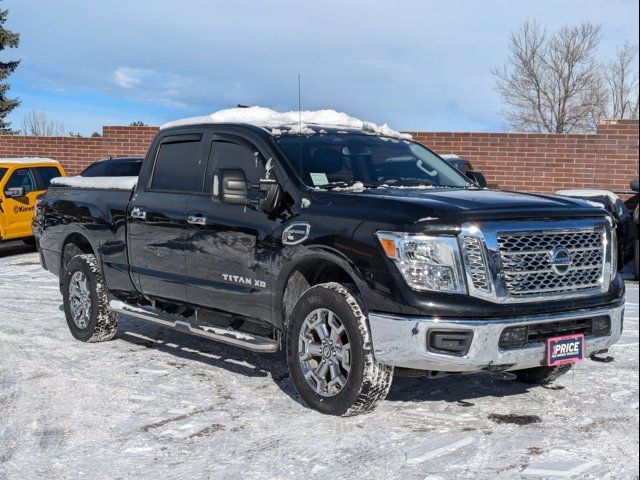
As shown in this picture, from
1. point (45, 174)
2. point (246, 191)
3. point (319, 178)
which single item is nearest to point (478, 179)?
point (319, 178)

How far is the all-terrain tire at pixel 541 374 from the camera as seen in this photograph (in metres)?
6.27

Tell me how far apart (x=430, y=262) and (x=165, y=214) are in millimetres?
2703

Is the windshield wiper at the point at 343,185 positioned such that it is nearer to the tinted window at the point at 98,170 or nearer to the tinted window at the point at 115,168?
the tinted window at the point at 115,168

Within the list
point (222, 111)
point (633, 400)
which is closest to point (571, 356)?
point (633, 400)

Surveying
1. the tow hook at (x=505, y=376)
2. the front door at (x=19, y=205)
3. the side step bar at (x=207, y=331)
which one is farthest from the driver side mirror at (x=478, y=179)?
the front door at (x=19, y=205)

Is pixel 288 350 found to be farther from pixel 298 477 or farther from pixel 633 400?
pixel 633 400

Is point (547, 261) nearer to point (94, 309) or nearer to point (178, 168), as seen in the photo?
point (178, 168)

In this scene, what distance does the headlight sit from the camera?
4887mm

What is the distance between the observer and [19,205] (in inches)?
Answer: 620

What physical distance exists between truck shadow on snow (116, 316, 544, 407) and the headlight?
4.21ft

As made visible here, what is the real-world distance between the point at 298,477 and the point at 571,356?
1.93m

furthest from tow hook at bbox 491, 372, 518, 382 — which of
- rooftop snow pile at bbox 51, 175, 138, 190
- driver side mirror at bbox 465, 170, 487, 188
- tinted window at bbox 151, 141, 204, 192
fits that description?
rooftop snow pile at bbox 51, 175, 138, 190

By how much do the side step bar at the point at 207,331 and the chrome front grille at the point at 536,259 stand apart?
1.66 m

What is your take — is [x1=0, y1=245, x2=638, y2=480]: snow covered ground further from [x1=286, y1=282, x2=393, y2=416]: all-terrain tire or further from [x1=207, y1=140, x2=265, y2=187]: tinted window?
[x1=207, y1=140, x2=265, y2=187]: tinted window
